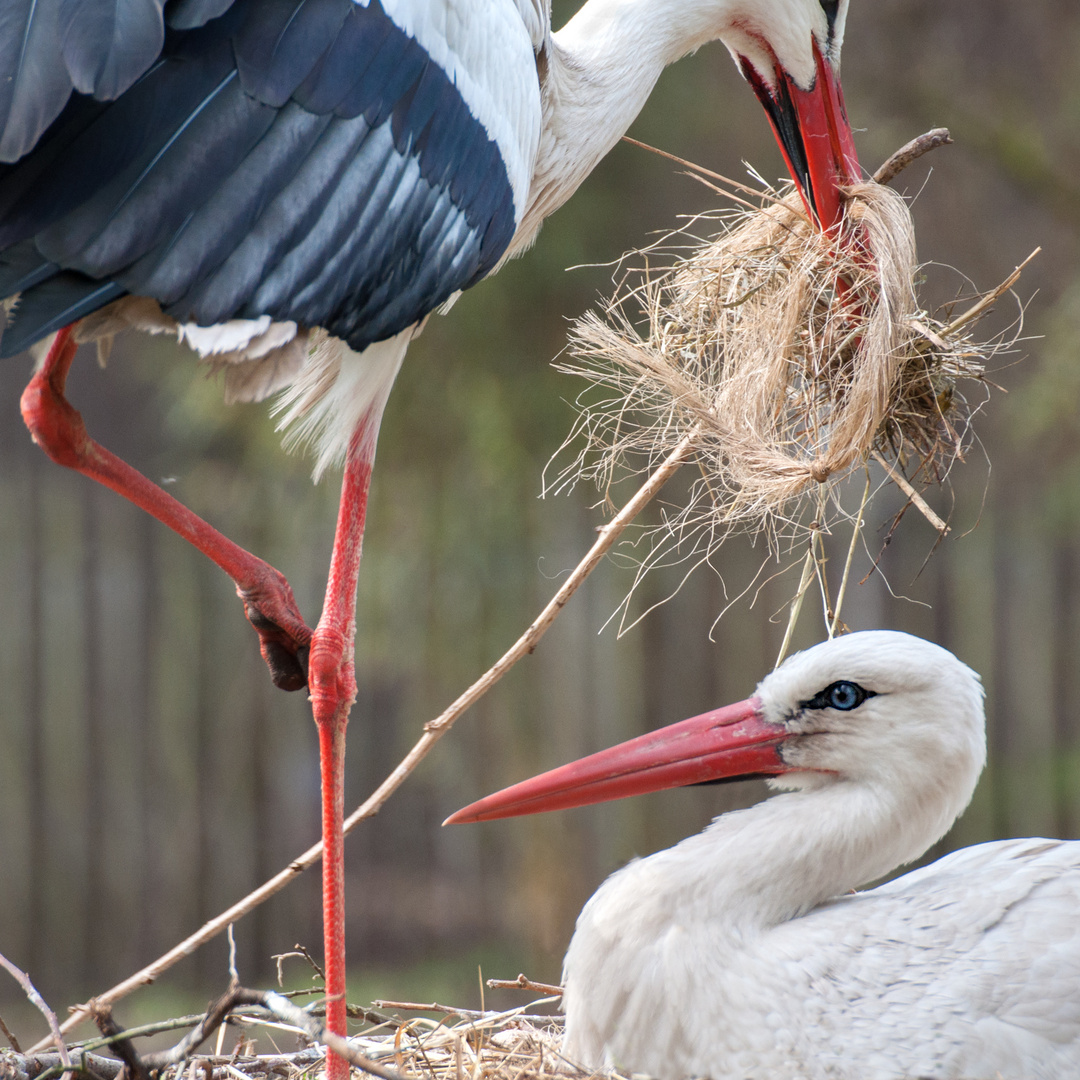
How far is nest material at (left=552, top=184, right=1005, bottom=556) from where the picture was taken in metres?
2.26

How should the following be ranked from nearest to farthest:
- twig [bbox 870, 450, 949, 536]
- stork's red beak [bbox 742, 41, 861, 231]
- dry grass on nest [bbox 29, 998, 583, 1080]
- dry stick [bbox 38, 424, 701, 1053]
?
dry grass on nest [bbox 29, 998, 583, 1080] < twig [bbox 870, 450, 949, 536] < dry stick [bbox 38, 424, 701, 1053] < stork's red beak [bbox 742, 41, 861, 231]

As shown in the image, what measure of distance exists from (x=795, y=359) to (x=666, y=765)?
28.0 inches

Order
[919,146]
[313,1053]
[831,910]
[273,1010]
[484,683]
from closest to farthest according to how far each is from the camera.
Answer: [273,1010] < [831,910] < [919,146] < [484,683] < [313,1053]

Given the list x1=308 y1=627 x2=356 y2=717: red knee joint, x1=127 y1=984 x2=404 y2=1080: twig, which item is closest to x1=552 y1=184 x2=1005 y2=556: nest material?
x1=308 y1=627 x2=356 y2=717: red knee joint

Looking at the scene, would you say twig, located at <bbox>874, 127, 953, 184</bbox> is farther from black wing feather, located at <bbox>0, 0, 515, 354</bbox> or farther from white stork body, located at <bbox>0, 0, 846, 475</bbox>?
black wing feather, located at <bbox>0, 0, 515, 354</bbox>

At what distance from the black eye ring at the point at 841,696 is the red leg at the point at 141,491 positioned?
0.97 m

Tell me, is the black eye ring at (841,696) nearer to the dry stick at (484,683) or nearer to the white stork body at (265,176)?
the dry stick at (484,683)

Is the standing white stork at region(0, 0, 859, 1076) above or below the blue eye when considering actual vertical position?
above

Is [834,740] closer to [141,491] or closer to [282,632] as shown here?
[282,632]

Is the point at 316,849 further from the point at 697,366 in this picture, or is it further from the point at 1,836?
the point at 1,836

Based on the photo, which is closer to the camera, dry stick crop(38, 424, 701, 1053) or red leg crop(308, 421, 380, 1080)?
dry stick crop(38, 424, 701, 1053)

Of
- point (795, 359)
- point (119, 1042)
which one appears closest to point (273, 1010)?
point (119, 1042)

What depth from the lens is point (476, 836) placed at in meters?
5.53

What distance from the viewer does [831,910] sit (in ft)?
6.88
